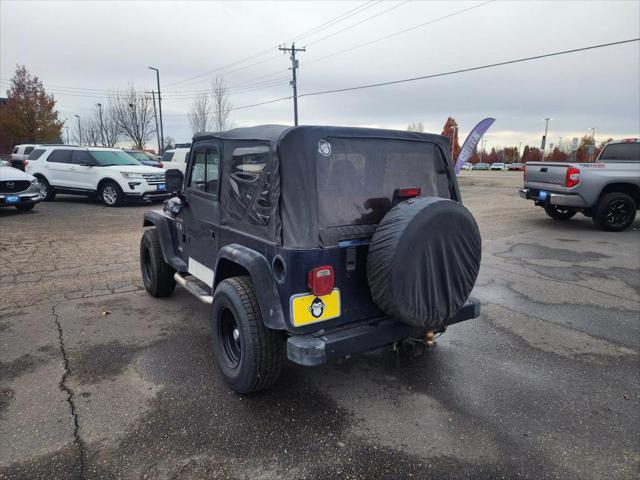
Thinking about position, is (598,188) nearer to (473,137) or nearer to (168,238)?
(473,137)

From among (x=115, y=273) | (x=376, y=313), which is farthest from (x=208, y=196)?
(x=115, y=273)

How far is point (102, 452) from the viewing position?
8.30ft

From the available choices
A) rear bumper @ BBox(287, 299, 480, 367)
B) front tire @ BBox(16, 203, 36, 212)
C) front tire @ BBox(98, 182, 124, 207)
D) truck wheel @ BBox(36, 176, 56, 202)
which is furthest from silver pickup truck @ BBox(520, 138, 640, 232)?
truck wheel @ BBox(36, 176, 56, 202)

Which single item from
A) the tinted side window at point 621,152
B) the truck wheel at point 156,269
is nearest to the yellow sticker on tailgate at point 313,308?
the truck wheel at point 156,269

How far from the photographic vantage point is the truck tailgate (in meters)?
9.67

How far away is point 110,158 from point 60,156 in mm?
1646

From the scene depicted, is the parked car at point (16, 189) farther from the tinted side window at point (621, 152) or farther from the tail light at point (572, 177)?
the tinted side window at point (621, 152)

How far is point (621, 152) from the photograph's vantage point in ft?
34.6

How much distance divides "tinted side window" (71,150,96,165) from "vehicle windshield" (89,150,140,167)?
5.4 inches

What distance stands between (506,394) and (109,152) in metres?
14.4

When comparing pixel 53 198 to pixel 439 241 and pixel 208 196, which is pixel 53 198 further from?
pixel 439 241

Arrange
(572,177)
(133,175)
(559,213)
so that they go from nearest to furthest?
(572,177)
(559,213)
(133,175)

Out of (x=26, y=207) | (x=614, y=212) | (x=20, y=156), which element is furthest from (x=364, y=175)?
(x=20, y=156)

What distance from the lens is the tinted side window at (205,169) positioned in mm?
3692
